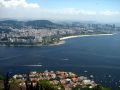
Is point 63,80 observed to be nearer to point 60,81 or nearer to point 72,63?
point 60,81

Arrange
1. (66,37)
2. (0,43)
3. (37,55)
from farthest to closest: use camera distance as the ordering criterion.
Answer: (66,37) → (0,43) → (37,55)

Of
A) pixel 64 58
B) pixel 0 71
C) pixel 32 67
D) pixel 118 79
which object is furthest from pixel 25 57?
pixel 118 79

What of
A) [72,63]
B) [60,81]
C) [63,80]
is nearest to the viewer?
[60,81]

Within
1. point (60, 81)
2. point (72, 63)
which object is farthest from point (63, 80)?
point (72, 63)

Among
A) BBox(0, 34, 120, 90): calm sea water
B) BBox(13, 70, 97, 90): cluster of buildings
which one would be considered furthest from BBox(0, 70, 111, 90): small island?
BBox(0, 34, 120, 90): calm sea water

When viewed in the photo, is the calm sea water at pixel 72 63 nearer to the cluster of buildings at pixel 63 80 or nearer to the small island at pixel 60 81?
the cluster of buildings at pixel 63 80

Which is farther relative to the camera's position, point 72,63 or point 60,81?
point 72,63

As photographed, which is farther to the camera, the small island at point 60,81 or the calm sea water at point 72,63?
the calm sea water at point 72,63

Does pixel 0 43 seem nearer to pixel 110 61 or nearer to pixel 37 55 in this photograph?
pixel 37 55

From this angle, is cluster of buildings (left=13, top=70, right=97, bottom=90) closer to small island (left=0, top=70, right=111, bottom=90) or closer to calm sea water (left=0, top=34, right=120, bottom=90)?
small island (left=0, top=70, right=111, bottom=90)

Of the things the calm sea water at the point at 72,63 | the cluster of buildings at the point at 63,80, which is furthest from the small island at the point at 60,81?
the calm sea water at the point at 72,63

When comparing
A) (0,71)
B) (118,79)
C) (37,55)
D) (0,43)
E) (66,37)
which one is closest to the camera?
(118,79)
